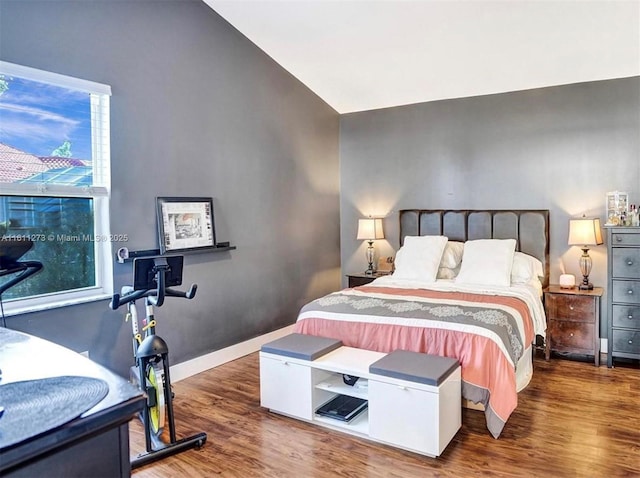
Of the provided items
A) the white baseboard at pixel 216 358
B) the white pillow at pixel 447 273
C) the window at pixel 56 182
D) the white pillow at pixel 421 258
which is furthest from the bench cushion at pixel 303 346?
the white pillow at pixel 447 273

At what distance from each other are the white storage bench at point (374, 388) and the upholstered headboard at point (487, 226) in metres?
2.37

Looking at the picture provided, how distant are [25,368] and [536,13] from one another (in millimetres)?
3868

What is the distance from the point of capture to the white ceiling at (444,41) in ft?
11.4

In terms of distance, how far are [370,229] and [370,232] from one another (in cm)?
4

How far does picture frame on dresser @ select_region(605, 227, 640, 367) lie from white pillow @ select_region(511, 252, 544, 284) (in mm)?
632

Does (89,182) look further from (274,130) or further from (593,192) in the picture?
(593,192)

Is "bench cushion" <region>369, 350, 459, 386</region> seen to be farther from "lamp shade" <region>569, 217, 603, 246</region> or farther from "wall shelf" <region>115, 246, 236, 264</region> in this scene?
"lamp shade" <region>569, 217, 603, 246</region>

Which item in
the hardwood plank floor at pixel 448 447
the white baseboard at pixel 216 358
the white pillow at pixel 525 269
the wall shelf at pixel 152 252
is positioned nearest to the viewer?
the hardwood plank floor at pixel 448 447

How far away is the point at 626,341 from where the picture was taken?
12.9 feet

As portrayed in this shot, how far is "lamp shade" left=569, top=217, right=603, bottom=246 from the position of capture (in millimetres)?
4137

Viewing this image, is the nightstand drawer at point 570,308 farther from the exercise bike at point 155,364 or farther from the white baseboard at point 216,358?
the exercise bike at point 155,364

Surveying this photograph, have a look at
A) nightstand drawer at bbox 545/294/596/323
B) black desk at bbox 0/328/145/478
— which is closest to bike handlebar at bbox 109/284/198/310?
black desk at bbox 0/328/145/478

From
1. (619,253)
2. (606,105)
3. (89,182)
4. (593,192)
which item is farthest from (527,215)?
(89,182)

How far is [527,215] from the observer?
4.66 m
